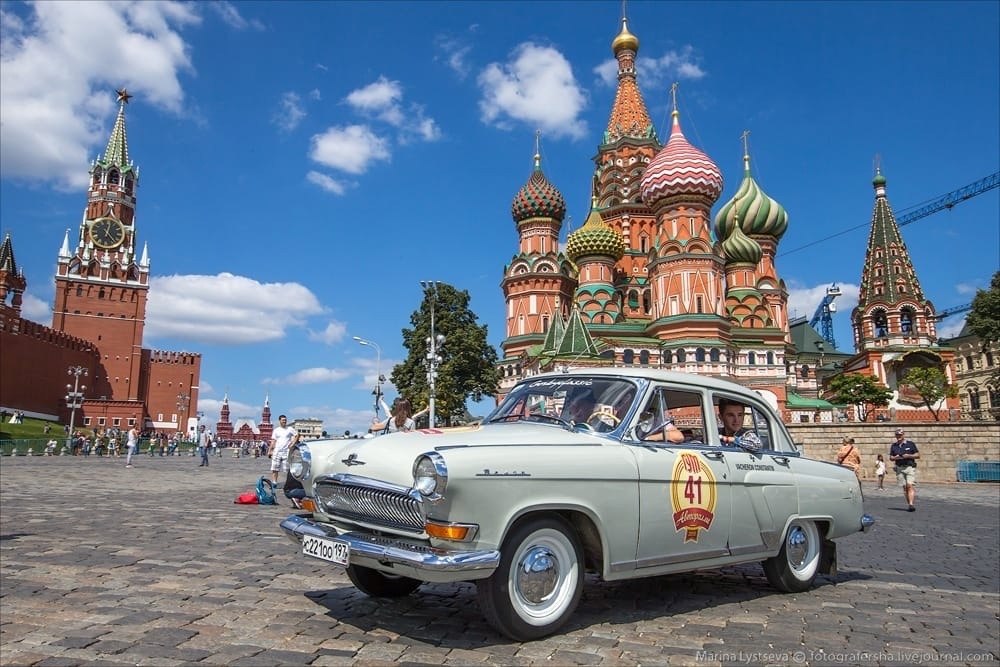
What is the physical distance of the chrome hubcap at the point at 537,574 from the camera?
3.77 meters

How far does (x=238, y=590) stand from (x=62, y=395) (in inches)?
2966

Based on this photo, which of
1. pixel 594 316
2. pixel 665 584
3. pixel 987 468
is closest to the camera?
pixel 665 584

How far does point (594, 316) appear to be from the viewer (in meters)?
43.9

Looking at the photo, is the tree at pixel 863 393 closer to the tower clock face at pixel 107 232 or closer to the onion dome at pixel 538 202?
the onion dome at pixel 538 202

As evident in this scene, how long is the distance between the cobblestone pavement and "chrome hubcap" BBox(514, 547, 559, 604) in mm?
269

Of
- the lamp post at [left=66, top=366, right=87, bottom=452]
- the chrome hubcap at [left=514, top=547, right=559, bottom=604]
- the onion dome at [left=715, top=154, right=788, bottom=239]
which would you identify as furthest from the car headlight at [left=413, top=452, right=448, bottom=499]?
the lamp post at [left=66, top=366, right=87, bottom=452]

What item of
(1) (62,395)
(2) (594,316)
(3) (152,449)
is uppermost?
(2) (594,316)

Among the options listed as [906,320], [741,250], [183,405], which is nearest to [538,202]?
[741,250]

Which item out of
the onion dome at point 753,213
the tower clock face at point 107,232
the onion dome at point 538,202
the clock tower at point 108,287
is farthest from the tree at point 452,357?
the tower clock face at point 107,232

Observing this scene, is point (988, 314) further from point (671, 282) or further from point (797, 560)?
point (797, 560)

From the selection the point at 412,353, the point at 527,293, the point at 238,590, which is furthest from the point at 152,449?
the point at 238,590

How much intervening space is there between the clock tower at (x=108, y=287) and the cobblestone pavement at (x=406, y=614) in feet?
260

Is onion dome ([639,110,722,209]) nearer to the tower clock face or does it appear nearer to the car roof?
the car roof

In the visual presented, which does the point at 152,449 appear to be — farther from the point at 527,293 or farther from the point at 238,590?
the point at 238,590
